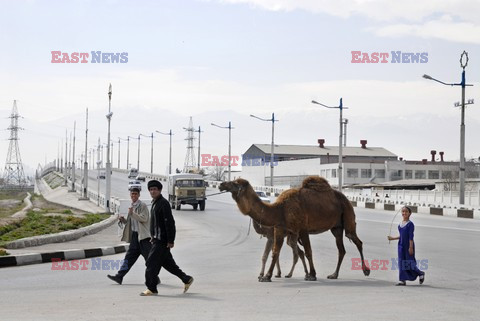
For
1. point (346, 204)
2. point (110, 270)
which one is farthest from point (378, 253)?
point (110, 270)

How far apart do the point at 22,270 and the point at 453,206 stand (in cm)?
3752

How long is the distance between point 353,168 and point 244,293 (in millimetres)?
104209

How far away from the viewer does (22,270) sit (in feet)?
49.8

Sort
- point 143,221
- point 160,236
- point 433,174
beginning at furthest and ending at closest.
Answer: point 433,174
point 143,221
point 160,236

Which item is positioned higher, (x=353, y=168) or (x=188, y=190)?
(x=353, y=168)

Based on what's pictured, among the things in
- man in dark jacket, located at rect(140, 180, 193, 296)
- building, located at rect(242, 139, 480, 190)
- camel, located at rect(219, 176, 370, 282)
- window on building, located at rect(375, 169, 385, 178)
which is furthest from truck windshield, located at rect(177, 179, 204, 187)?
window on building, located at rect(375, 169, 385, 178)

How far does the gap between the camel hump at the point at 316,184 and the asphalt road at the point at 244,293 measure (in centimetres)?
162

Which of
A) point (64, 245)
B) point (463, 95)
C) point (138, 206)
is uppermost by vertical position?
point (463, 95)

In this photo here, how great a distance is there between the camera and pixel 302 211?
13.1 meters

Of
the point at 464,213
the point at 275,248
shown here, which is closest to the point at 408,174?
the point at 464,213

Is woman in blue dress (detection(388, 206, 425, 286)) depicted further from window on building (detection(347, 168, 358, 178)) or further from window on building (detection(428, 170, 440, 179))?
window on building (detection(428, 170, 440, 179))

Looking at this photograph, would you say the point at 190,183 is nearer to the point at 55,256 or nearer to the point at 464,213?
the point at 464,213

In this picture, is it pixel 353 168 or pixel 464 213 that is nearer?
pixel 464 213

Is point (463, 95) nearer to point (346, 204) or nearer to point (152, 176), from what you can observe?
point (346, 204)
